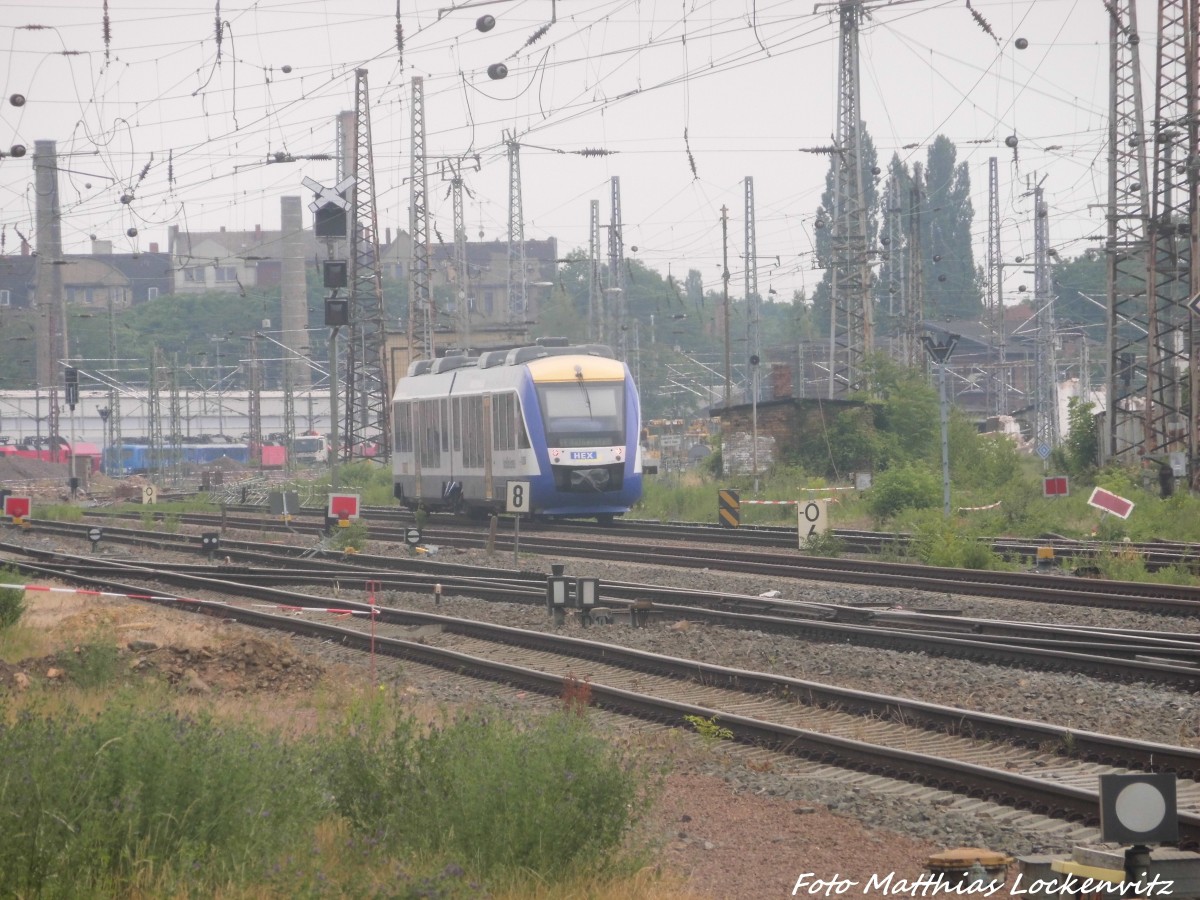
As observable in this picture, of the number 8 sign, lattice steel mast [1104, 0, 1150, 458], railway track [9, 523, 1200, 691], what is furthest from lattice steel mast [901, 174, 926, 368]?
railway track [9, 523, 1200, 691]

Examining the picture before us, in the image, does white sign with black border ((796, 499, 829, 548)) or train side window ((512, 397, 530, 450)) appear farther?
train side window ((512, 397, 530, 450))

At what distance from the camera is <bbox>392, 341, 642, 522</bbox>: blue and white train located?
29.4 meters

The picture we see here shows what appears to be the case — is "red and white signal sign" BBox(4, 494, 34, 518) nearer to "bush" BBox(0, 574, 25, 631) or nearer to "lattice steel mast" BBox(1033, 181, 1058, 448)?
"bush" BBox(0, 574, 25, 631)

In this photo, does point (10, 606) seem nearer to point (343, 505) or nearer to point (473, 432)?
point (343, 505)

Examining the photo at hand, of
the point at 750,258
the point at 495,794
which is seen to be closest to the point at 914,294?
the point at 750,258

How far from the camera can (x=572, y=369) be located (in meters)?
29.7

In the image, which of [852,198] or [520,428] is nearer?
[520,428]

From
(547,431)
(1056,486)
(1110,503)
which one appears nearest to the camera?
(1110,503)

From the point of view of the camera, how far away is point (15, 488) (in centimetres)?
6694

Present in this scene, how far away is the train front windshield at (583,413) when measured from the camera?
96.3 ft

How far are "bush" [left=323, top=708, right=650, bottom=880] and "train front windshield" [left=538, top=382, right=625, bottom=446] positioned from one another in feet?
70.0

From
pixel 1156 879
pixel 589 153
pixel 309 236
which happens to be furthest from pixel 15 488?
pixel 309 236

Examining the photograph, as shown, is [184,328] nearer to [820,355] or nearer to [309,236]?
[309,236]

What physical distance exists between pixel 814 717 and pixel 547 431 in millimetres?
18266
